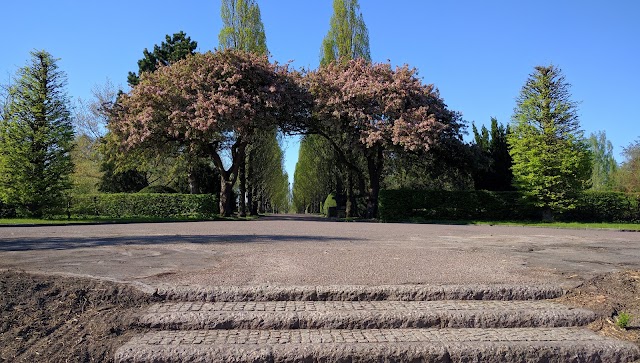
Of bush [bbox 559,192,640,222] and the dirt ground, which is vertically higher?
bush [bbox 559,192,640,222]

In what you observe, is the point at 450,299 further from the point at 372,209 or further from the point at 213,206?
the point at 372,209

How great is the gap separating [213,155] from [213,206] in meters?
3.36

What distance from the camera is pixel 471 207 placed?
27.4 meters

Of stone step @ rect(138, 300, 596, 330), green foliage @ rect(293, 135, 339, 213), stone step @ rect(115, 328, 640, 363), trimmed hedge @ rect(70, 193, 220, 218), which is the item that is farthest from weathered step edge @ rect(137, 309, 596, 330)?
green foliage @ rect(293, 135, 339, 213)

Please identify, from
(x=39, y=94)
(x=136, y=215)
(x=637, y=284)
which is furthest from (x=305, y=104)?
(x=637, y=284)

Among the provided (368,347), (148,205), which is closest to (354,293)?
(368,347)

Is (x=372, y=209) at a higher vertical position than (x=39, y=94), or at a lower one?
lower

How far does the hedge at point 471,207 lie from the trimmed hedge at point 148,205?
1083 cm

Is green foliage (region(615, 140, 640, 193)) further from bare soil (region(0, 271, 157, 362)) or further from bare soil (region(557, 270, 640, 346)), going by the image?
bare soil (region(0, 271, 157, 362))

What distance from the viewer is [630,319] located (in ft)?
16.5

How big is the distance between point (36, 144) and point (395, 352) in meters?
23.0

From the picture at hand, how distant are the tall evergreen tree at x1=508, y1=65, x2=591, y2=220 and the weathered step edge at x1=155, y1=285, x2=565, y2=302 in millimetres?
23071

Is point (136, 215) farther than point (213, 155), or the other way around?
point (213, 155)

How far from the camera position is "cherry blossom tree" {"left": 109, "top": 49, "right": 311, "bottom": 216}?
79.2 feet
